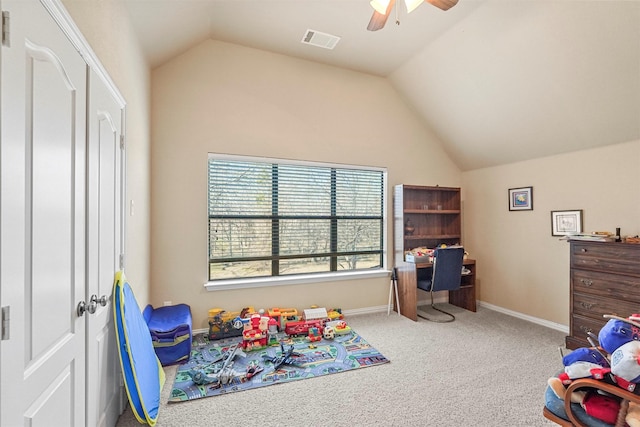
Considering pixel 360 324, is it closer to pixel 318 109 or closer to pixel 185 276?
pixel 185 276

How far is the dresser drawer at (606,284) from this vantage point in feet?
8.18

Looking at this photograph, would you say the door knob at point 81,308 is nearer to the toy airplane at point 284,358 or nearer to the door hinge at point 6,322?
the door hinge at point 6,322

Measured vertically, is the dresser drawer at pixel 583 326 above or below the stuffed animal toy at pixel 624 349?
below

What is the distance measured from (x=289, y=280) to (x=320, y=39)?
9.48 ft

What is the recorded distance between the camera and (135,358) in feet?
5.95

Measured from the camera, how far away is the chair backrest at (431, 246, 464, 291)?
11.7ft

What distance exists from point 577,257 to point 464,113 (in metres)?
2.12

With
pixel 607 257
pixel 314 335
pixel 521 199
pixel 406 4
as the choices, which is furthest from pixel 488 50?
pixel 314 335

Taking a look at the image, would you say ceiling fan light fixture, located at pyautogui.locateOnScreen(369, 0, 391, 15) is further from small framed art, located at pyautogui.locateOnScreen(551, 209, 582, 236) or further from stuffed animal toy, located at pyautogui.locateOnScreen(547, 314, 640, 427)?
small framed art, located at pyautogui.locateOnScreen(551, 209, 582, 236)

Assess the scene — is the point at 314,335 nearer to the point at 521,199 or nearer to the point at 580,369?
the point at 580,369

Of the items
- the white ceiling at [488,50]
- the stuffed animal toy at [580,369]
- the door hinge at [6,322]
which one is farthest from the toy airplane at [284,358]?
the white ceiling at [488,50]

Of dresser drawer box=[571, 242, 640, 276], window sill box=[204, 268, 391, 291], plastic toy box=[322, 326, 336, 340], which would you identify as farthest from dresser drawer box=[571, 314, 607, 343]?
plastic toy box=[322, 326, 336, 340]

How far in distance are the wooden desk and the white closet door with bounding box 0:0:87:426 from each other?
11.0ft

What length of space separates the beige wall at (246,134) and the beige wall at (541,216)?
4.42ft
